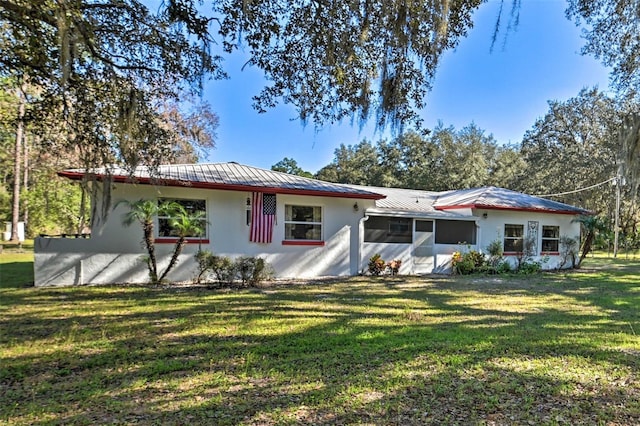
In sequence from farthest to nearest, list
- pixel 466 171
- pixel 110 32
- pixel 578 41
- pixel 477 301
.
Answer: pixel 466 171 < pixel 578 41 < pixel 477 301 < pixel 110 32

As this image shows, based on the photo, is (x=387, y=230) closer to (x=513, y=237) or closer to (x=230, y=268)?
(x=513, y=237)

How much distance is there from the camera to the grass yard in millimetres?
3066

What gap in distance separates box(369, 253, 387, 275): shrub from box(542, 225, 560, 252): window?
793 cm

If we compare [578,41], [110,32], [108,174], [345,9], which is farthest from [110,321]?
[578,41]

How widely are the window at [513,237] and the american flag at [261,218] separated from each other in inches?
381

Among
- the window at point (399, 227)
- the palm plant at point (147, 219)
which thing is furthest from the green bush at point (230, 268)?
the window at point (399, 227)

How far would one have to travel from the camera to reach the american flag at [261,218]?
1064cm

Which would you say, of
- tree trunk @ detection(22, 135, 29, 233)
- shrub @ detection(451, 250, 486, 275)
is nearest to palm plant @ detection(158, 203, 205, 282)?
shrub @ detection(451, 250, 486, 275)

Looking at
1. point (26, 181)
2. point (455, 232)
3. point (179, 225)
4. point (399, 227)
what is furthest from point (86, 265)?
point (26, 181)

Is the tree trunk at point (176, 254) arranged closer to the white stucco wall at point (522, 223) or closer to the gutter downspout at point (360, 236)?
the gutter downspout at point (360, 236)

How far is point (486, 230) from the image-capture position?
560 inches

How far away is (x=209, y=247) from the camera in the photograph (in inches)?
409

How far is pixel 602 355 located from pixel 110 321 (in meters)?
6.97

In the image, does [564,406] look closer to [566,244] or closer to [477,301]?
[477,301]
